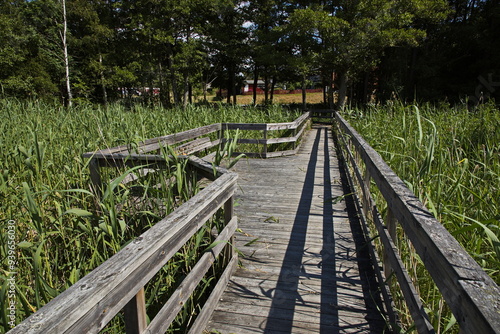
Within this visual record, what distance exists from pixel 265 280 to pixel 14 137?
384cm

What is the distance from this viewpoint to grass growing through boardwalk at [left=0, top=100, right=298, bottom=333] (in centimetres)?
176

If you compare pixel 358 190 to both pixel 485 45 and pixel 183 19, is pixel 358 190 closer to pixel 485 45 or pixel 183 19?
pixel 485 45

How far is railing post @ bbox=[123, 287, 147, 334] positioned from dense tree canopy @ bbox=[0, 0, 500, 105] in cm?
1814

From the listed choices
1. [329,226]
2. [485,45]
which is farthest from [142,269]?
[485,45]

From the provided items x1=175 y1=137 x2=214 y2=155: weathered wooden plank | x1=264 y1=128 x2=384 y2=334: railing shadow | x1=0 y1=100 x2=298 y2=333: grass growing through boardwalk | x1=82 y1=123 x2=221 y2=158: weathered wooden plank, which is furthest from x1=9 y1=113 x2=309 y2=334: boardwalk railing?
x1=175 y1=137 x2=214 y2=155: weathered wooden plank

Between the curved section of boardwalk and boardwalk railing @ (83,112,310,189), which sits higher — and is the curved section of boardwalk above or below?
below

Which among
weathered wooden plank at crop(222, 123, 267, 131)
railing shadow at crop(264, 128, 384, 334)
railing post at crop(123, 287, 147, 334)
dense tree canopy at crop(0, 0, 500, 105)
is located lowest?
railing shadow at crop(264, 128, 384, 334)

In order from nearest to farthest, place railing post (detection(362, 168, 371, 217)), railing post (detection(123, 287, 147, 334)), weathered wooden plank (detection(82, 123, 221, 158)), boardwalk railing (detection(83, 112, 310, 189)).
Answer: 1. railing post (detection(123, 287, 147, 334))
2. boardwalk railing (detection(83, 112, 310, 189))
3. weathered wooden plank (detection(82, 123, 221, 158))
4. railing post (detection(362, 168, 371, 217))

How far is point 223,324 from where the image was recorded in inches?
86.2

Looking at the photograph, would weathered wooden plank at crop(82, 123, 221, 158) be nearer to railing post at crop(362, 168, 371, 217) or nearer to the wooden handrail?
the wooden handrail

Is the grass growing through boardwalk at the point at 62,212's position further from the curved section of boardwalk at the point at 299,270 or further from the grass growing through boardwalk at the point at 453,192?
the grass growing through boardwalk at the point at 453,192

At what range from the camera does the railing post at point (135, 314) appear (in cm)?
135

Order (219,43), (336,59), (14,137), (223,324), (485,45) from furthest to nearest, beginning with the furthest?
(219,43), (485,45), (336,59), (14,137), (223,324)

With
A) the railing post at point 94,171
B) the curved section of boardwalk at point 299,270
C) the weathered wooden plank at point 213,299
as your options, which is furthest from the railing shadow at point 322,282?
the railing post at point 94,171
